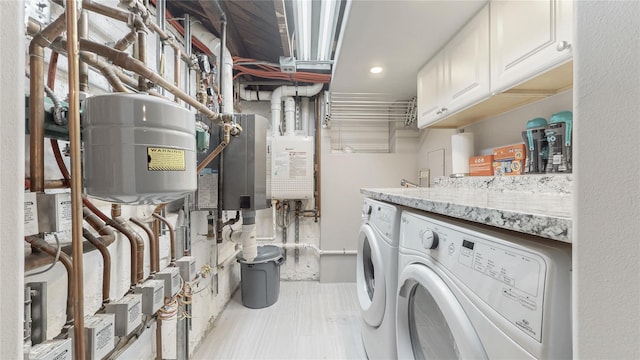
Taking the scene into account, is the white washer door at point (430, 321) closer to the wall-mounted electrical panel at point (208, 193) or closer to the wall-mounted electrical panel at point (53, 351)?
the wall-mounted electrical panel at point (53, 351)

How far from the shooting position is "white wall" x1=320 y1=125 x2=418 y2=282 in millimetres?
2572

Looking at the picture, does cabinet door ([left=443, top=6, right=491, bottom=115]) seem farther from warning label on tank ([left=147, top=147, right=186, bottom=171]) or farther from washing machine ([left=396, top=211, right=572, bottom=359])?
warning label on tank ([left=147, top=147, right=186, bottom=171])

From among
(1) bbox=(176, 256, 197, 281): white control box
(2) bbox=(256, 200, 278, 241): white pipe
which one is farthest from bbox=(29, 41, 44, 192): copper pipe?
(2) bbox=(256, 200, 278, 241): white pipe

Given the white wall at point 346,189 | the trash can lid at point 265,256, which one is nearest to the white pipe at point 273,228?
the trash can lid at point 265,256

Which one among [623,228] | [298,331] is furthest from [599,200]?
[298,331]

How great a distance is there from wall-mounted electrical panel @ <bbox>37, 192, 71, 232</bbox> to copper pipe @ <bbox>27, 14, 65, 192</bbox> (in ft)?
0.10

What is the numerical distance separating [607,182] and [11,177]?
0.69m

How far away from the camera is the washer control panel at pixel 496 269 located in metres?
0.39

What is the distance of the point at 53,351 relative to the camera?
0.51m

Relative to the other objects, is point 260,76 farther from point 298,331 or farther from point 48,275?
point 298,331

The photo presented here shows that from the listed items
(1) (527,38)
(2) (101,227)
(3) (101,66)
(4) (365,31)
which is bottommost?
(2) (101,227)

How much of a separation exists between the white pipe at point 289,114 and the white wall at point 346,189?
1.34 feet

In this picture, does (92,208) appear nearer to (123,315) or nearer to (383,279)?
(123,315)

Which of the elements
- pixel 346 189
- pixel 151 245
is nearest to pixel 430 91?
pixel 346 189
